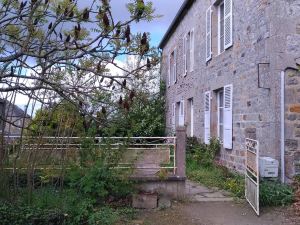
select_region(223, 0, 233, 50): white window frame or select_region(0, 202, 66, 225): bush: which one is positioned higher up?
select_region(223, 0, 233, 50): white window frame

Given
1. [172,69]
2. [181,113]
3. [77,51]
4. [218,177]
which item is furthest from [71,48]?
[172,69]

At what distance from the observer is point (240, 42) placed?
33.8 ft

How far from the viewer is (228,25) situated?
37.2 feet

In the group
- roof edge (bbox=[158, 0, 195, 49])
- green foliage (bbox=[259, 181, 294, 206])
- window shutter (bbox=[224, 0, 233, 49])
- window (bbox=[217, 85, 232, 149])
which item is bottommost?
green foliage (bbox=[259, 181, 294, 206])

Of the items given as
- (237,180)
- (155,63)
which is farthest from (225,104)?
(155,63)

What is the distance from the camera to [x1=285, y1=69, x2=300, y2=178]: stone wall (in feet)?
27.6

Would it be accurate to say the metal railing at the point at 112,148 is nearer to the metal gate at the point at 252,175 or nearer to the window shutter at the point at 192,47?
the metal gate at the point at 252,175

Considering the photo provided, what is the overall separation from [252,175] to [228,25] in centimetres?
477

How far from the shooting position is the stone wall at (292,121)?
27.6ft

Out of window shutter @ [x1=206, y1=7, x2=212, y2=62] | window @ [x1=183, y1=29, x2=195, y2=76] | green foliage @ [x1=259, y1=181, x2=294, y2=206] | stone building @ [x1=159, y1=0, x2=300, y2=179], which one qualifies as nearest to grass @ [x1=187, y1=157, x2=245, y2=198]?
stone building @ [x1=159, y1=0, x2=300, y2=179]

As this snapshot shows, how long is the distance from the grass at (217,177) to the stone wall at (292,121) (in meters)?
1.07

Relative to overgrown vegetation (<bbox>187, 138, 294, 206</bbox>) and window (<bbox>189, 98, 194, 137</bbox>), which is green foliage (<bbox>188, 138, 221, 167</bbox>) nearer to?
overgrown vegetation (<bbox>187, 138, 294, 206</bbox>)

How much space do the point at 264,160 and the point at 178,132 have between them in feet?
5.39

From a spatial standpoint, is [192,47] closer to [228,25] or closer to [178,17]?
[178,17]
